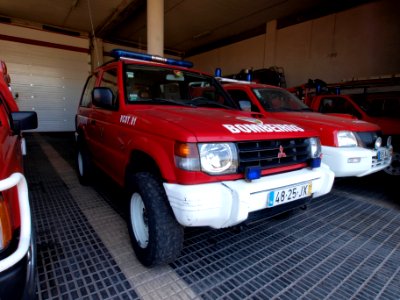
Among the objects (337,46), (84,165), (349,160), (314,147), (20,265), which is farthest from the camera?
(337,46)

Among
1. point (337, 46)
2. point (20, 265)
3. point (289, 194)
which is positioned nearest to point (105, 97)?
point (20, 265)

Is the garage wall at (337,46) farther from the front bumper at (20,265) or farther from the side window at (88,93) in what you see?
the front bumper at (20,265)

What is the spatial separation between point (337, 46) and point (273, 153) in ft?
28.2

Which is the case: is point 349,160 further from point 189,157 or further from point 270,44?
point 270,44

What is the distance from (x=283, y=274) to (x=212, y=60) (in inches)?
506

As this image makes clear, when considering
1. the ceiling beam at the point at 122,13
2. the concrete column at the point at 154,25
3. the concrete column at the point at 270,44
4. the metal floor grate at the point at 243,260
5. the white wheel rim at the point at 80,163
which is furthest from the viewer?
the concrete column at the point at 270,44

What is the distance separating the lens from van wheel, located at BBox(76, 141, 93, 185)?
3.56 m

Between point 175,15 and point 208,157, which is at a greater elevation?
point 175,15

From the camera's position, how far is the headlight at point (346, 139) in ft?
10.4

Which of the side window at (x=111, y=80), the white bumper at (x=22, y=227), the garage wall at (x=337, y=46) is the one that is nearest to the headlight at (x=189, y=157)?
the white bumper at (x=22, y=227)

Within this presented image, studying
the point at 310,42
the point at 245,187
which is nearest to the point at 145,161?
the point at 245,187

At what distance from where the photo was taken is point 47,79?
35.0ft

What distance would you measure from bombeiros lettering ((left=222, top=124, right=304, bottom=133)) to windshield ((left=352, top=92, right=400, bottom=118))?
13.2ft

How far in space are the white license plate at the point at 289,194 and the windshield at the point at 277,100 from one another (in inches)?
84.9
